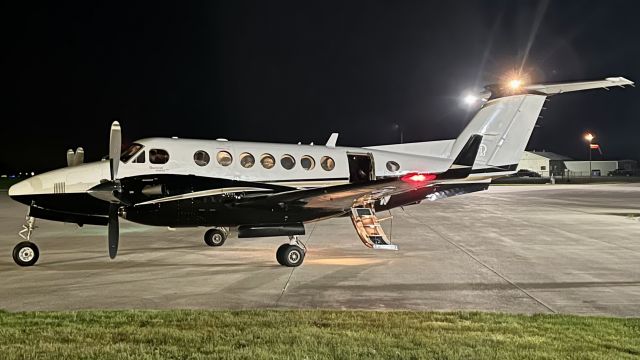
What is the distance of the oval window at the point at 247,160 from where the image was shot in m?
12.0

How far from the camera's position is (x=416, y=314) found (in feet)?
22.9

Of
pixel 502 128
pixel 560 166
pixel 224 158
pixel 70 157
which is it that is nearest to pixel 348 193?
pixel 224 158

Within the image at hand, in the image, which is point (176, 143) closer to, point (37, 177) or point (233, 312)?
point (37, 177)

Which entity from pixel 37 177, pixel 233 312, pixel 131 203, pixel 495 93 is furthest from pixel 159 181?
pixel 495 93

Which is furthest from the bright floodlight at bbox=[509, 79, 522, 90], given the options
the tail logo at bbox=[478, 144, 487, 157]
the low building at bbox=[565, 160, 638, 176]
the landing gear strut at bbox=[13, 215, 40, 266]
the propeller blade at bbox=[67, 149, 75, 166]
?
the low building at bbox=[565, 160, 638, 176]

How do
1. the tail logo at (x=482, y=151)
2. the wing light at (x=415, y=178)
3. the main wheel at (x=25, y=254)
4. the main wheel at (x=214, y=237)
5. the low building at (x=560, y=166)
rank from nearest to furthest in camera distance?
1. the wing light at (x=415, y=178)
2. the main wheel at (x=25, y=254)
3. the tail logo at (x=482, y=151)
4. the main wheel at (x=214, y=237)
5. the low building at (x=560, y=166)

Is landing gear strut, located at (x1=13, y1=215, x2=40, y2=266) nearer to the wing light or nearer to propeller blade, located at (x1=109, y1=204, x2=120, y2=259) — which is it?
propeller blade, located at (x1=109, y1=204, x2=120, y2=259)

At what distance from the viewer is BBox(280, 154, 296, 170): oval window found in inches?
489

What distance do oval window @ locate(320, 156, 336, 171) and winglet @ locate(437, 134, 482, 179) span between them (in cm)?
327

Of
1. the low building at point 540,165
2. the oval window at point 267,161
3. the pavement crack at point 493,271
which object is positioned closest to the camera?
the pavement crack at point 493,271

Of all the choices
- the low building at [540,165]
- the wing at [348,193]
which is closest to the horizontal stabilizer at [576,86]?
the wing at [348,193]

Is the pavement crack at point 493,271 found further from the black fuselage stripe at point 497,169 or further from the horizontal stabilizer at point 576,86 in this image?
the horizontal stabilizer at point 576,86

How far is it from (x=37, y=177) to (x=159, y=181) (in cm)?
272

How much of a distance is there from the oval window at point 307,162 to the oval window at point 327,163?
0.82ft
